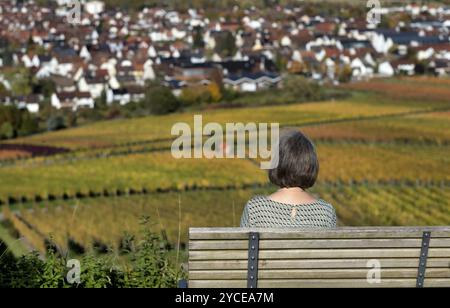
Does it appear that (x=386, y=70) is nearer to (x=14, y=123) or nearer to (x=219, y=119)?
(x=219, y=119)

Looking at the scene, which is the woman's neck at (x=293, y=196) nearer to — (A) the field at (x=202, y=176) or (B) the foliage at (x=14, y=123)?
(A) the field at (x=202, y=176)

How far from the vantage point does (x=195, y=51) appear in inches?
3152

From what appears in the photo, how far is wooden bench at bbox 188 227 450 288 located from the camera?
288 centimetres

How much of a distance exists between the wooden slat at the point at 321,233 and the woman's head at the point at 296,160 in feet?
1.49

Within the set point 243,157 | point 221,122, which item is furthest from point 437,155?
point 221,122

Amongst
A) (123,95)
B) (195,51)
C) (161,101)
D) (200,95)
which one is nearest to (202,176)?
(161,101)

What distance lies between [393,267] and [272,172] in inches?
29.0

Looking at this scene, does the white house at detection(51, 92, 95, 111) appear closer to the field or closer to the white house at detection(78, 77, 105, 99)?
the white house at detection(78, 77, 105, 99)

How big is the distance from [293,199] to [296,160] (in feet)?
0.73

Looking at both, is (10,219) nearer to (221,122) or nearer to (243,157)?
(243,157)

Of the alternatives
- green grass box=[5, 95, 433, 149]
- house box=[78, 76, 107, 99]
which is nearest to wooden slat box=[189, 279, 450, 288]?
green grass box=[5, 95, 433, 149]

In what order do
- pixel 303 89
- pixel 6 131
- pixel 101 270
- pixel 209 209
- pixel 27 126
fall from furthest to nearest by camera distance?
pixel 303 89 → pixel 27 126 → pixel 6 131 → pixel 209 209 → pixel 101 270

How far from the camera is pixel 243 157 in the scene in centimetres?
3114
